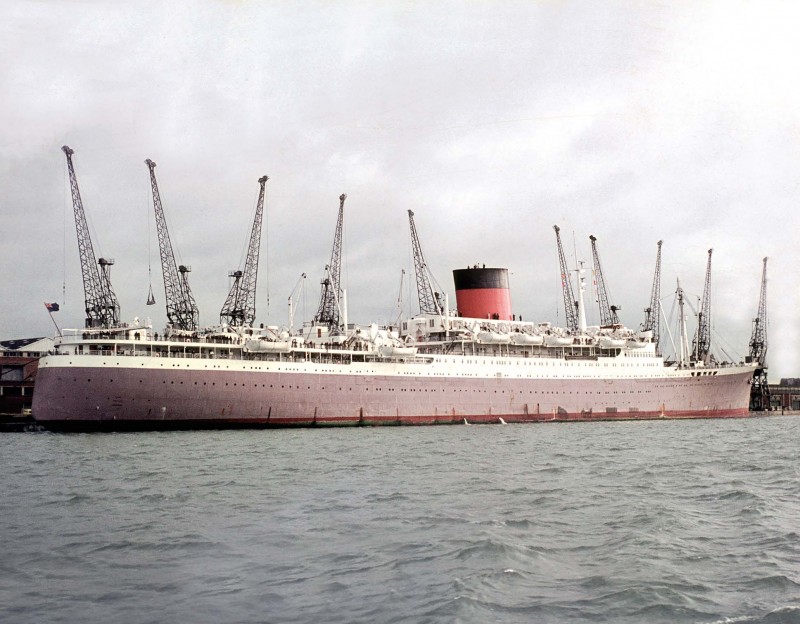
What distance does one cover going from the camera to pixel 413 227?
68312mm

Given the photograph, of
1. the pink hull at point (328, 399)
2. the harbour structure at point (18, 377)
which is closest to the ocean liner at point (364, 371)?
the pink hull at point (328, 399)

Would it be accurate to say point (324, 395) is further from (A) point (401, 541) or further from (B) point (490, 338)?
(A) point (401, 541)

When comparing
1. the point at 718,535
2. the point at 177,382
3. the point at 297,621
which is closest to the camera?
the point at 297,621

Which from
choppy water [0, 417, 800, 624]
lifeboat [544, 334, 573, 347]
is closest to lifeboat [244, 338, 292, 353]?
choppy water [0, 417, 800, 624]

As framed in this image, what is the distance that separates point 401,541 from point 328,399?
3450 centimetres

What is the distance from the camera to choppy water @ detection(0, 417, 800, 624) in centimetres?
1089

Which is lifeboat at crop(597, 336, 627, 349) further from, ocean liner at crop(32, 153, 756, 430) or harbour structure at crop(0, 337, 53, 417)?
harbour structure at crop(0, 337, 53, 417)

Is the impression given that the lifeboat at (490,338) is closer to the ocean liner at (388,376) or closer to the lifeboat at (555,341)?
the ocean liner at (388,376)

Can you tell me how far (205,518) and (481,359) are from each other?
4070 centimetres

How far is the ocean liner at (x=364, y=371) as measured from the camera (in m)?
42.4

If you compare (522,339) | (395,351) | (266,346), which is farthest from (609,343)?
(266,346)

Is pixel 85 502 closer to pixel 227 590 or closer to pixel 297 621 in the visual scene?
pixel 227 590

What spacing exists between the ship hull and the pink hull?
5cm

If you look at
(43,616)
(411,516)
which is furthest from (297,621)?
(411,516)
